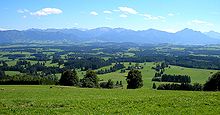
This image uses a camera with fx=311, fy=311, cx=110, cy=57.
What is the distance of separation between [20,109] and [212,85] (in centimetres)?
6023

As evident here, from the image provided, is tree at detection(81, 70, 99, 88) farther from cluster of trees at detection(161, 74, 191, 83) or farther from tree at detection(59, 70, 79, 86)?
cluster of trees at detection(161, 74, 191, 83)

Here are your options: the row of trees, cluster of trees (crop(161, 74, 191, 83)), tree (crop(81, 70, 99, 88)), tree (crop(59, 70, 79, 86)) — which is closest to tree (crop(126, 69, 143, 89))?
the row of trees

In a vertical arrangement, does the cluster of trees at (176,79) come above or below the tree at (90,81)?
below

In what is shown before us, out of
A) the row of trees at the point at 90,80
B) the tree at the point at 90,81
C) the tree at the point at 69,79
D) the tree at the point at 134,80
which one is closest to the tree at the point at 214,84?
the tree at the point at 134,80

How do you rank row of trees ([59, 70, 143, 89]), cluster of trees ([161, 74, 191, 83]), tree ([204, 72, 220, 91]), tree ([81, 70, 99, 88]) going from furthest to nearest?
cluster of trees ([161, 74, 191, 83])
row of trees ([59, 70, 143, 89])
tree ([81, 70, 99, 88])
tree ([204, 72, 220, 91])

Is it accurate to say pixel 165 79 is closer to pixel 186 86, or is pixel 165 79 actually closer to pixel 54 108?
pixel 186 86

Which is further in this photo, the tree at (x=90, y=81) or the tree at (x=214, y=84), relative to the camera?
the tree at (x=90, y=81)

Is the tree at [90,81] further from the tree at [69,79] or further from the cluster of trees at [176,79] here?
the cluster of trees at [176,79]

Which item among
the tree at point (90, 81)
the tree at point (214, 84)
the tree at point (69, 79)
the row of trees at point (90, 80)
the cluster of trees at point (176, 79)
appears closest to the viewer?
the tree at point (214, 84)

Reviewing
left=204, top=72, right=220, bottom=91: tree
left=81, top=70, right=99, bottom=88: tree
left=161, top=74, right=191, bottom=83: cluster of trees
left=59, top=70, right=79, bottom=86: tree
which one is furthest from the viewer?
left=161, top=74, right=191, bottom=83: cluster of trees

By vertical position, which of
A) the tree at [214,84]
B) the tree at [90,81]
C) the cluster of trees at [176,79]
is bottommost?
the cluster of trees at [176,79]

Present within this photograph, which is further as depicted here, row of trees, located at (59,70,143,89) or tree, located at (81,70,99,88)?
row of trees, located at (59,70,143,89)

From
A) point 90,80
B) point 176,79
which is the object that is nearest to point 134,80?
point 90,80

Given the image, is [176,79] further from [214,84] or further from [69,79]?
[214,84]
